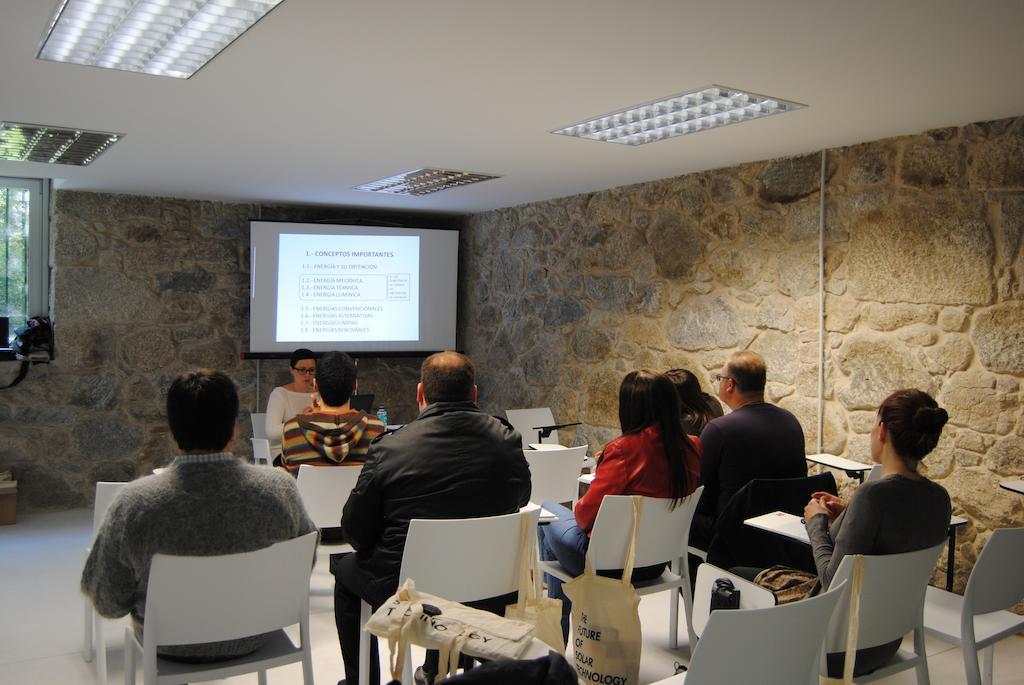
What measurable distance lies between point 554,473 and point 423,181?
8.30ft

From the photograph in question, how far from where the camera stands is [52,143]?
4.46 m

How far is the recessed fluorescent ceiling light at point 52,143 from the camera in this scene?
4.16 m

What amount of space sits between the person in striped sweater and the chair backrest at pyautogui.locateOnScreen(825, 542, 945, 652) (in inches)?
83.4

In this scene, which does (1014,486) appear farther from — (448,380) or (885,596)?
(448,380)

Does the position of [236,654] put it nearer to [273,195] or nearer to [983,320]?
[983,320]

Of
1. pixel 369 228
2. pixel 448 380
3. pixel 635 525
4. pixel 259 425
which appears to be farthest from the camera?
pixel 369 228

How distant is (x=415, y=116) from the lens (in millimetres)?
3691

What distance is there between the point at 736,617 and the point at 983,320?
2.73m

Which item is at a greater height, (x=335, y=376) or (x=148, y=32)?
(x=148, y=32)

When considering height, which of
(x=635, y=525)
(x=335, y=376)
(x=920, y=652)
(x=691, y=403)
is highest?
(x=335, y=376)

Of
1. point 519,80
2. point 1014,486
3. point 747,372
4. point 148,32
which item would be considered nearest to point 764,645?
point 747,372

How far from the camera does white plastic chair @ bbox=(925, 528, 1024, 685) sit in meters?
2.35

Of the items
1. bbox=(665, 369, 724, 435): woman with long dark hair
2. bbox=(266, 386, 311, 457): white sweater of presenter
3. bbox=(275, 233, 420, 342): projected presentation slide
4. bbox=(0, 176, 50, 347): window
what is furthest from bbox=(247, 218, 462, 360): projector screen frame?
bbox=(665, 369, 724, 435): woman with long dark hair

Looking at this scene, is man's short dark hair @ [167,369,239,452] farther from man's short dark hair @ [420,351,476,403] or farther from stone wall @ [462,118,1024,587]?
stone wall @ [462,118,1024,587]
